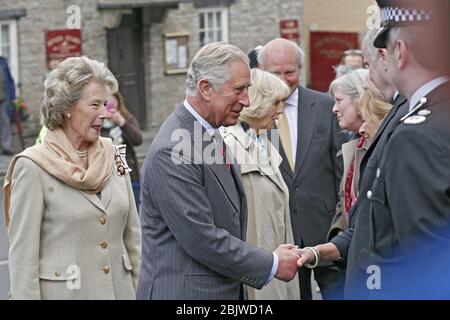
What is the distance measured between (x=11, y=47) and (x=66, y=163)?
62.1ft

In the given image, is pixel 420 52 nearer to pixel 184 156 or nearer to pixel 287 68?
pixel 184 156

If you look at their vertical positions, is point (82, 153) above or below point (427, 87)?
below

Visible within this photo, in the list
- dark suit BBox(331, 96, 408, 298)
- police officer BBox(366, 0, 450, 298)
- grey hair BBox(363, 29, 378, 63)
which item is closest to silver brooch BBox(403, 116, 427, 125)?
police officer BBox(366, 0, 450, 298)

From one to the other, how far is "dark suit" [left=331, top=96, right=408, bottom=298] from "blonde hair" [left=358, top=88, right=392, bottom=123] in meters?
1.27

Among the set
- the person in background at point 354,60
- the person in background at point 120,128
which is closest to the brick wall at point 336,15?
the person in background at point 354,60

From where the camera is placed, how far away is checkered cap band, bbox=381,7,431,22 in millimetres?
4129

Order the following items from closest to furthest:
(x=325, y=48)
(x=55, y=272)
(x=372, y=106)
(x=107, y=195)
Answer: (x=55, y=272), (x=107, y=195), (x=372, y=106), (x=325, y=48)

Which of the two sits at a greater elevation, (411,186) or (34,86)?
(411,186)

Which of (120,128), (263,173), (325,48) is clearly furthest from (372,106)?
(325,48)

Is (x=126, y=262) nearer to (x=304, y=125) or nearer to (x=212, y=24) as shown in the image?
(x=304, y=125)

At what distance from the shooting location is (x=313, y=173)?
7.73 m

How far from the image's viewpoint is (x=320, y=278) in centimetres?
765
